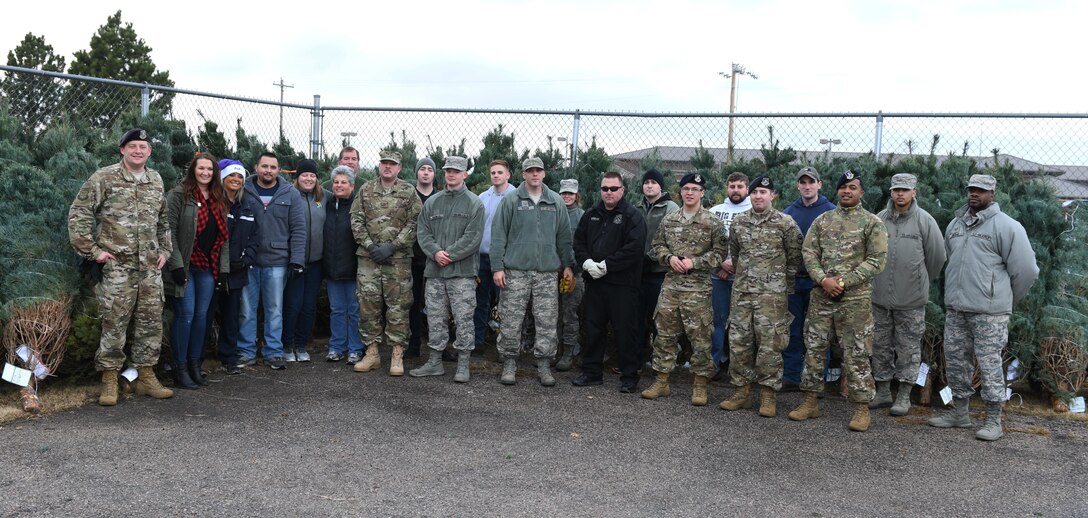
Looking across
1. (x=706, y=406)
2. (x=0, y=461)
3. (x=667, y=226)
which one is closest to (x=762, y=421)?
(x=706, y=406)

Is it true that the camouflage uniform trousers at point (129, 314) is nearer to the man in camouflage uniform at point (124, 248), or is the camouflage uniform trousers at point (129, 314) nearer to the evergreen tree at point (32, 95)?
the man in camouflage uniform at point (124, 248)

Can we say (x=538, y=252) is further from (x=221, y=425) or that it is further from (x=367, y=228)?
(x=221, y=425)

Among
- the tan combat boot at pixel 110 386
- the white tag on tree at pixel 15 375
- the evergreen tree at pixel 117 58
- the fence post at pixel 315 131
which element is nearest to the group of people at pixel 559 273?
the tan combat boot at pixel 110 386

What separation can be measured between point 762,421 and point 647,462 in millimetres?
1545

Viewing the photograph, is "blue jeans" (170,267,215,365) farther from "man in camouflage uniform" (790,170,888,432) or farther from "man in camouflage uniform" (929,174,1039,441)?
"man in camouflage uniform" (929,174,1039,441)

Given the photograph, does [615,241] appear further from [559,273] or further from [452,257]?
[452,257]

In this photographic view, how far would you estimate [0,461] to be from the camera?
5051 mm

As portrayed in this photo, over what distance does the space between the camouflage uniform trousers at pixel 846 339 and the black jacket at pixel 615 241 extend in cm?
157

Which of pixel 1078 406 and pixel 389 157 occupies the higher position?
pixel 389 157

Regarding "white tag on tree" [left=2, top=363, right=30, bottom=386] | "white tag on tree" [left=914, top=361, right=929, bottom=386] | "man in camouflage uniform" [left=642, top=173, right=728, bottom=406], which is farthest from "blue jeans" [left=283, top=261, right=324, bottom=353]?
"white tag on tree" [left=914, top=361, right=929, bottom=386]

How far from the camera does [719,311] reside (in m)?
7.89

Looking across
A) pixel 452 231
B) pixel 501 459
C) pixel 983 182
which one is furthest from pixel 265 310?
pixel 983 182

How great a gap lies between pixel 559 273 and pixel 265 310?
279 centimetres

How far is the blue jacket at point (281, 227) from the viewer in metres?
7.77
